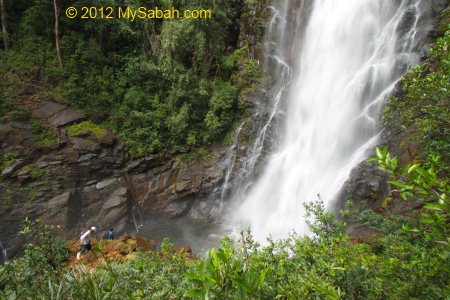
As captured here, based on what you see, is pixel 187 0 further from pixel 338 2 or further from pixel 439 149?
pixel 439 149

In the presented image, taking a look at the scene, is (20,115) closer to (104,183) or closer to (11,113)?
(11,113)

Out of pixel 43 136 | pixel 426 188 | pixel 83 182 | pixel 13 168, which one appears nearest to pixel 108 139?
pixel 83 182

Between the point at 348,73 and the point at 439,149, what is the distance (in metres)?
10.2

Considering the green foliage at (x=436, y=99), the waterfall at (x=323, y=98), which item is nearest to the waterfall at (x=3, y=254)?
the waterfall at (x=323, y=98)

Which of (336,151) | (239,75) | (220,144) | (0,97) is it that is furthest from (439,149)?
(0,97)

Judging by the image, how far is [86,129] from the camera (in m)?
15.0

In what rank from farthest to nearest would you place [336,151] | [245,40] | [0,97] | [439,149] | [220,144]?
[245,40] → [220,144] → [0,97] → [336,151] → [439,149]

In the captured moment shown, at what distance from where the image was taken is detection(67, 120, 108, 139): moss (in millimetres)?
14706

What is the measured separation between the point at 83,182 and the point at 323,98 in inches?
525

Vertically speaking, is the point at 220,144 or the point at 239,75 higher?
the point at 239,75

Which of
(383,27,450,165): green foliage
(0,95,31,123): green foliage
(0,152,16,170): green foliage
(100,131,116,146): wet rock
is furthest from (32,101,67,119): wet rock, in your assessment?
(383,27,450,165): green foliage

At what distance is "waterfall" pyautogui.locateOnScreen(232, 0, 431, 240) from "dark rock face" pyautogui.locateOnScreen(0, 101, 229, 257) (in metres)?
3.14

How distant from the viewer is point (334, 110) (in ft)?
45.5

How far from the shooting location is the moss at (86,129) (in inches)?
579
